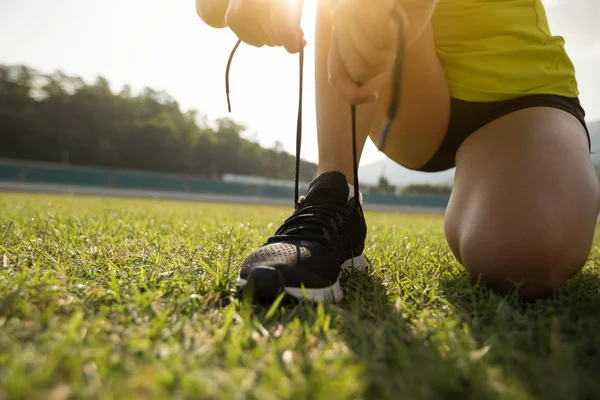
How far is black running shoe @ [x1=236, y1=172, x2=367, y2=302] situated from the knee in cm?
33

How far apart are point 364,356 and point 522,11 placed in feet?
4.12

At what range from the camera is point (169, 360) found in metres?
0.51

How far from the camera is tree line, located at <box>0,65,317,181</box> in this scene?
94.9 ft

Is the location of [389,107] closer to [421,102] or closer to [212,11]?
[421,102]

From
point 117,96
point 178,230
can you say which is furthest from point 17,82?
point 178,230

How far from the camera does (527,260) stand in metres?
0.95

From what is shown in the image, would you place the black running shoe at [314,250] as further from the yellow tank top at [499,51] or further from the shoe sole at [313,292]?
the yellow tank top at [499,51]

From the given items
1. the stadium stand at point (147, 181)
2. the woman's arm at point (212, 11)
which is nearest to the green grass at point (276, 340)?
the woman's arm at point (212, 11)

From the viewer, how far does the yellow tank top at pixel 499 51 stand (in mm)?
1184

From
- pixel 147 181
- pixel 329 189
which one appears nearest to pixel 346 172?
pixel 329 189

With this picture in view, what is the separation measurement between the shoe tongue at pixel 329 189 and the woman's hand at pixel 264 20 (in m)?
0.36

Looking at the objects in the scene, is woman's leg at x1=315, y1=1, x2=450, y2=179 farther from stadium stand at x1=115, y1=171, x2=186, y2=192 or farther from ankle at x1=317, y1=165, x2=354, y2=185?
stadium stand at x1=115, y1=171, x2=186, y2=192

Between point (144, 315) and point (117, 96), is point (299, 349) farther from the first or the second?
point (117, 96)

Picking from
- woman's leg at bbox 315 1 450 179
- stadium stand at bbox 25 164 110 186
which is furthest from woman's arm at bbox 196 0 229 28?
stadium stand at bbox 25 164 110 186
